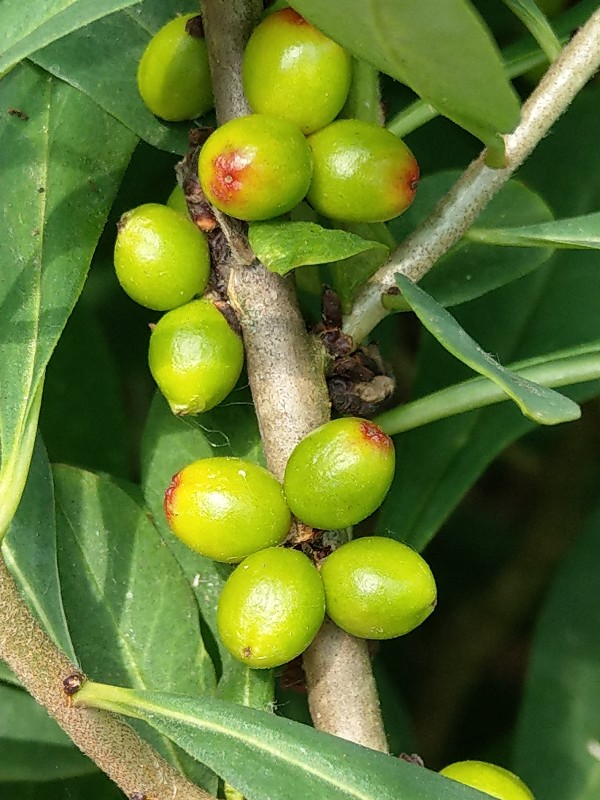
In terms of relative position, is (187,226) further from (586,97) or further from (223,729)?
(586,97)

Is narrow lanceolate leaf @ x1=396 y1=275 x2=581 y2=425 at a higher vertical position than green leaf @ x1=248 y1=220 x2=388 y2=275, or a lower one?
lower

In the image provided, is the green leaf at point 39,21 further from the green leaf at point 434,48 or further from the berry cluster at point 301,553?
the berry cluster at point 301,553

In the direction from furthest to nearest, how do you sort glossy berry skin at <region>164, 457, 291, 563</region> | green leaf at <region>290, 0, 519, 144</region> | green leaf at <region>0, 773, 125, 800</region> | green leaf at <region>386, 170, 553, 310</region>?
1. green leaf at <region>0, 773, 125, 800</region>
2. green leaf at <region>386, 170, 553, 310</region>
3. glossy berry skin at <region>164, 457, 291, 563</region>
4. green leaf at <region>290, 0, 519, 144</region>

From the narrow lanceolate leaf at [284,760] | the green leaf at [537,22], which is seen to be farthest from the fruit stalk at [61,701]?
the green leaf at [537,22]

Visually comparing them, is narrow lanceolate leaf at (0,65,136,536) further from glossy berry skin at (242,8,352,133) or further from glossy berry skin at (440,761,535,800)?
glossy berry skin at (440,761,535,800)

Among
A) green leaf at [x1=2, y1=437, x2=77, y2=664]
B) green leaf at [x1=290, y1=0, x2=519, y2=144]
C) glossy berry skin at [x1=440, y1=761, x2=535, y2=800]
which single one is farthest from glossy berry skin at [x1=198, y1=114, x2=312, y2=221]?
glossy berry skin at [x1=440, y1=761, x2=535, y2=800]

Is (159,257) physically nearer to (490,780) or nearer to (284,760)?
(284,760)
